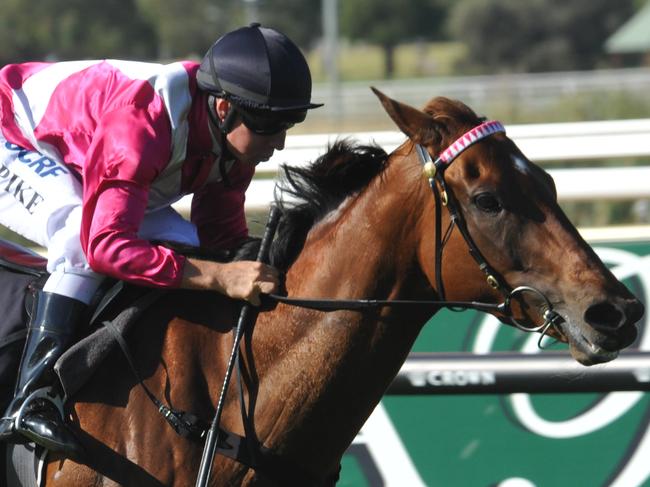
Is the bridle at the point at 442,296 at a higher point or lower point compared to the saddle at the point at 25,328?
higher

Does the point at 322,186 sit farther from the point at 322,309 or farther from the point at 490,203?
the point at 490,203

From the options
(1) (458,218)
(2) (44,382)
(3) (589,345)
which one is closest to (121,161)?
(2) (44,382)

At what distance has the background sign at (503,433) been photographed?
14.9ft

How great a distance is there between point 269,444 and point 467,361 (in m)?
1.28

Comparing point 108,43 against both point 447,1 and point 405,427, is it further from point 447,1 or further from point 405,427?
point 405,427

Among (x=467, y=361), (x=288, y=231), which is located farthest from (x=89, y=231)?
(x=467, y=361)

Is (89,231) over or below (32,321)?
over

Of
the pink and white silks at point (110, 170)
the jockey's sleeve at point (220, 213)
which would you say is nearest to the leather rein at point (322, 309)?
the pink and white silks at point (110, 170)

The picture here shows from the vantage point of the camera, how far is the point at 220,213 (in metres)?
3.70

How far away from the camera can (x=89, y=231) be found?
3064 millimetres

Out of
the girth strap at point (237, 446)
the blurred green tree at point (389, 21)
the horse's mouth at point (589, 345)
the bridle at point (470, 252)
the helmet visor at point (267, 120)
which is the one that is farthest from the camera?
the blurred green tree at point (389, 21)

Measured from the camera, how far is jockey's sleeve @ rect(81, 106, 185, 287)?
9.89 feet

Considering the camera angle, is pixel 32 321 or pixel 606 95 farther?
pixel 606 95

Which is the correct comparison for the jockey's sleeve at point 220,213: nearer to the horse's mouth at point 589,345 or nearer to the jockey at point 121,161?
the jockey at point 121,161
